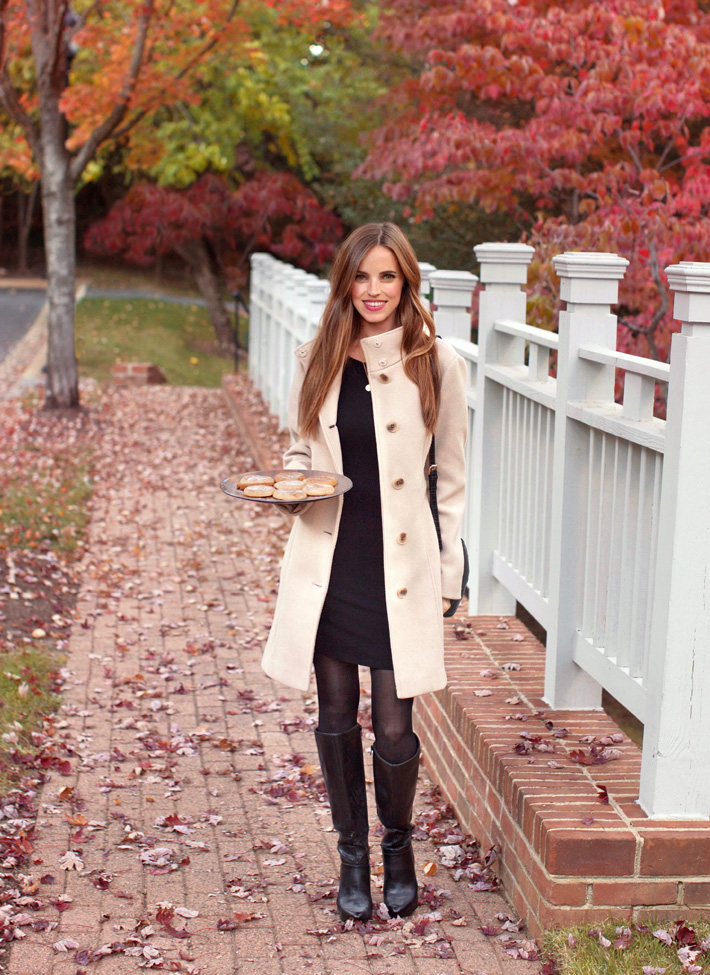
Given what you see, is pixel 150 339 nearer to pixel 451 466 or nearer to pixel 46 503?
pixel 46 503

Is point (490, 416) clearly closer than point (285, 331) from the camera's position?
Yes

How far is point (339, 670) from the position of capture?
3414 millimetres

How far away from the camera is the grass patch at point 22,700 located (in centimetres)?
451

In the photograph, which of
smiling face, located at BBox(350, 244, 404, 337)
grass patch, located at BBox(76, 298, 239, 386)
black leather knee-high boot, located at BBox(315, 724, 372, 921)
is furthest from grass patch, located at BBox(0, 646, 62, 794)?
grass patch, located at BBox(76, 298, 239, 386)

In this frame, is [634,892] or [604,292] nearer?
[634,892]

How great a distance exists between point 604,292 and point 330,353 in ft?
3.43

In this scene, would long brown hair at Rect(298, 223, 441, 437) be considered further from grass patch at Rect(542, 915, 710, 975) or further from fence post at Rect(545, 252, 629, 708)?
grass patch at Rect(542, 915, 710, 975)

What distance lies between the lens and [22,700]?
5.07m

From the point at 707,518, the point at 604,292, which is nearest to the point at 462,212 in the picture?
the point at 604,292

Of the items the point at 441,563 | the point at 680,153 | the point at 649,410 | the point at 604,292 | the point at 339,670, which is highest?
the point at 680,153

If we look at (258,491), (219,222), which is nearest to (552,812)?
(258,491)

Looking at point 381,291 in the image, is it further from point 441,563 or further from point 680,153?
point 680,153

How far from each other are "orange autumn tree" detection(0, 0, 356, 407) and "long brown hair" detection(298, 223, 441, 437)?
381 inches

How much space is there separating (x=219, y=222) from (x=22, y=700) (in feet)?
58.8
